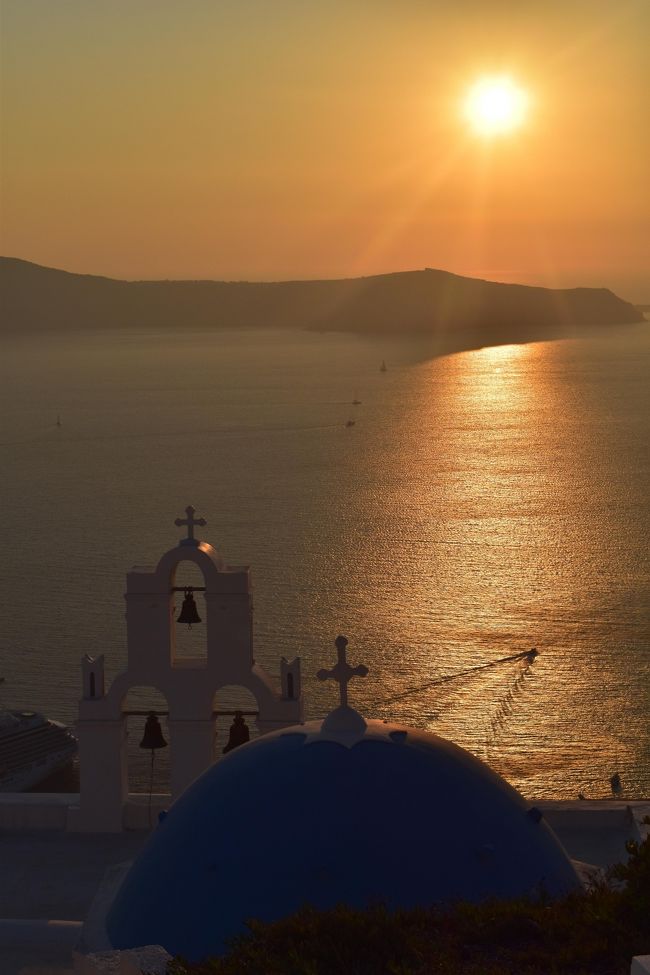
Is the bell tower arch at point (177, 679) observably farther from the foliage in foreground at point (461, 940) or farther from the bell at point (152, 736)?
the foliage in foreground at point (461, 940)

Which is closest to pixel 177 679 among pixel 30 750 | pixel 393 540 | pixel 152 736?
pixel 152 736

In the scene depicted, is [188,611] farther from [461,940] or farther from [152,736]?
Result: [461,940]

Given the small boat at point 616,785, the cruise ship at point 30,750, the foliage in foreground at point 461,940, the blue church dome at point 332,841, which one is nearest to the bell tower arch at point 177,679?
the blue church dome at point 332,841

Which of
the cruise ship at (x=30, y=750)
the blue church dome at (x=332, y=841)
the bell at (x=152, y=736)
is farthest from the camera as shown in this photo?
the cruise ship at (x=30, y=750)

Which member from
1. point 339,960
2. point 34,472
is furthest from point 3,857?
point 34,472

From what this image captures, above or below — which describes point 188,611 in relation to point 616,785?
above
